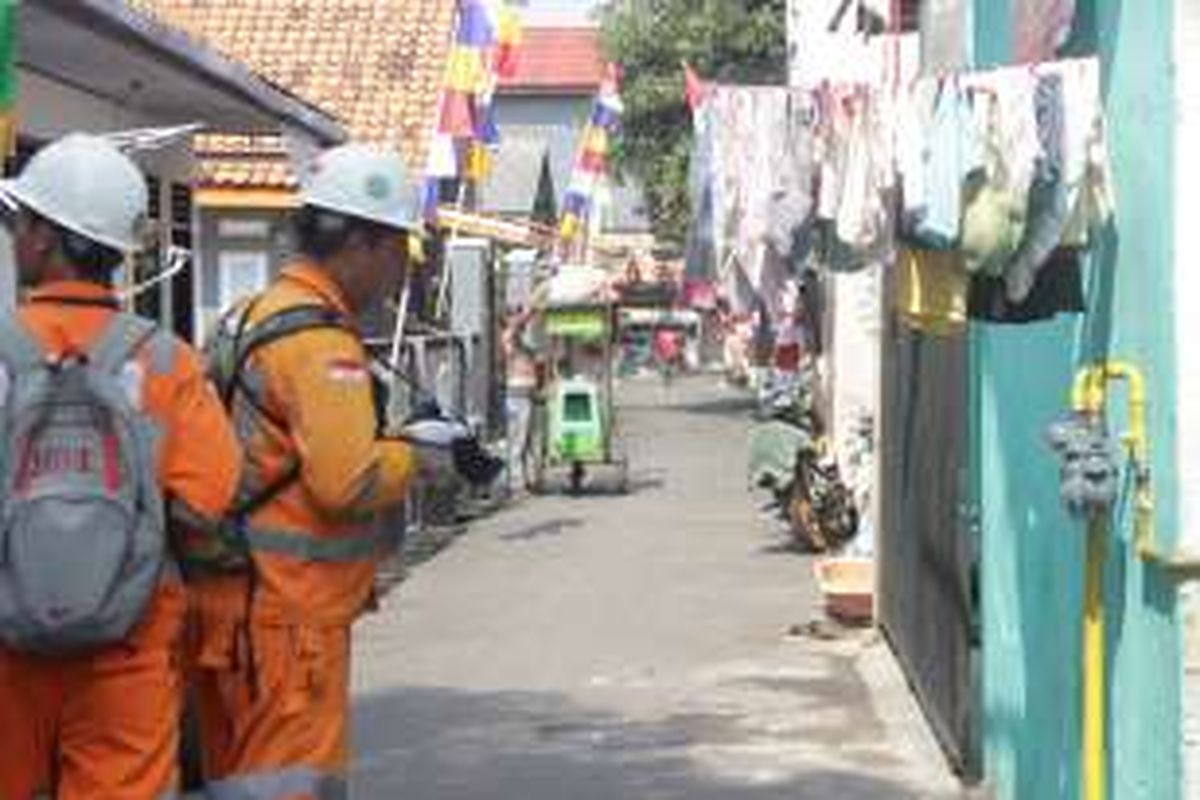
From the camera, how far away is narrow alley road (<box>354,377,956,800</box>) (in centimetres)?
962

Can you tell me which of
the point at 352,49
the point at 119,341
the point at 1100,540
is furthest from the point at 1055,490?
the point at 352,49

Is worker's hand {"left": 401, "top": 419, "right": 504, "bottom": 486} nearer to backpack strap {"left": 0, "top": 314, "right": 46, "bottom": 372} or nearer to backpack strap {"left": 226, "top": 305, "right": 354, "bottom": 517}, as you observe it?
backpack strap {"left": 226, "top": 305, "right": 354, "bottom": 517}

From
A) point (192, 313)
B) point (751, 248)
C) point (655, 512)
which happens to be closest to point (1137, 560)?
point (751, 248)

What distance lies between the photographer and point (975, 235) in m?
5.83

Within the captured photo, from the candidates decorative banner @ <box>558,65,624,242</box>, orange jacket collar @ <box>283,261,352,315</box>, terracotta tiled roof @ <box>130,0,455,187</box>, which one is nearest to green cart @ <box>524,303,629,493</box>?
terracotta tiled roof @ <box>130,0,455,187</box>

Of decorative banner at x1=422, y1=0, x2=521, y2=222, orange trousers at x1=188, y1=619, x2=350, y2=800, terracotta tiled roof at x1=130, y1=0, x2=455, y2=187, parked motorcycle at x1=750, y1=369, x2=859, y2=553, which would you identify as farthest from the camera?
terracotta tiled roof at x1=130, y1=0, x2=455, y2=187

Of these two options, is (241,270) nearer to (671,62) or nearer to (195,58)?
(195,58)

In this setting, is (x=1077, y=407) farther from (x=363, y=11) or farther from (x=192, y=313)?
(x=363, y=11)

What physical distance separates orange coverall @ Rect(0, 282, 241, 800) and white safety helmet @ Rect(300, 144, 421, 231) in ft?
1.94

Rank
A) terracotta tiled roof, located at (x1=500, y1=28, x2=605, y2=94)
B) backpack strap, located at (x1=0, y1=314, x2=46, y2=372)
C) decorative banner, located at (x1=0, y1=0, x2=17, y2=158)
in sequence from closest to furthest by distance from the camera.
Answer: backpack strap, located at (x1=0, y1=314, x2=46, y2=372) → decorative banner, located at (x1=0, y1=0, x2=17, y2=158) → terracotta tiled roof, located at (x1=500, y1=28, x2=605, y2=94)

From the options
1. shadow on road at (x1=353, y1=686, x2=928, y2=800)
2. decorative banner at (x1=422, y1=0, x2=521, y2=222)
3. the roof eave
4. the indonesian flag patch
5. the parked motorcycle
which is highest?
decorative banner at (x1=422, y1=0, x2=521, y2=222)

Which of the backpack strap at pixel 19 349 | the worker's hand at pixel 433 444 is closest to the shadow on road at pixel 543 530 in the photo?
the worker's hand at pixel 433 444

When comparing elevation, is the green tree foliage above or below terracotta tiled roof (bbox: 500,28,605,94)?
below

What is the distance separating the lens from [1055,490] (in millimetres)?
6719
